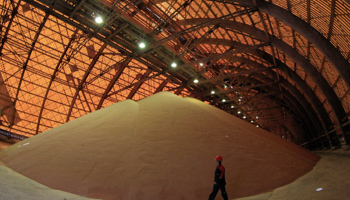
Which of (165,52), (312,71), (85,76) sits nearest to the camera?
(312,71)

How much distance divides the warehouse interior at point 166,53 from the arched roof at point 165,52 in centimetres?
8

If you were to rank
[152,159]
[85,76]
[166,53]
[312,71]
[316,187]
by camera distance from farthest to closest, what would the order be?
[85,76], [166,53], [312,71], [152,159], [316,187]

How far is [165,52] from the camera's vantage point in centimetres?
2120

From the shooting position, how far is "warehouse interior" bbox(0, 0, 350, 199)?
1391 centimetres

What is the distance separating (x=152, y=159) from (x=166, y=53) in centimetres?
1497

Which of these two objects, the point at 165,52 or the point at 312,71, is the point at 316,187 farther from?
the point at 165,52

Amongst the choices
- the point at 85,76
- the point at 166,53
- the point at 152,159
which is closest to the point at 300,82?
the point at 166,53

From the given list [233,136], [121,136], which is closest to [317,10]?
[233,136]

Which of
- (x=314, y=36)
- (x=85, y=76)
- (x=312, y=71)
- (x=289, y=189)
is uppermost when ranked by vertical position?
(x=85, y=76)

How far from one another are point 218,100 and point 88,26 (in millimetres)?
19134

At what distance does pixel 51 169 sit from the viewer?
7.02 m

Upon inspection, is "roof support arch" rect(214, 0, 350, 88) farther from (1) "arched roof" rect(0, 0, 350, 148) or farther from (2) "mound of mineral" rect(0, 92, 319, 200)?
(2) "mound of mineral" rect(0, 92, 319, 200)

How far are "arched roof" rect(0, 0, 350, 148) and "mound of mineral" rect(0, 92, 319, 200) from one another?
6.83 meters

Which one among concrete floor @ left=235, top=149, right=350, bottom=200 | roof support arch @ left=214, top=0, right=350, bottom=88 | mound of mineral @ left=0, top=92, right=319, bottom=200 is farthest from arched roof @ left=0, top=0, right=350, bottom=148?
mound of mineral @ left=0, top=92, right=319, bottom=200
